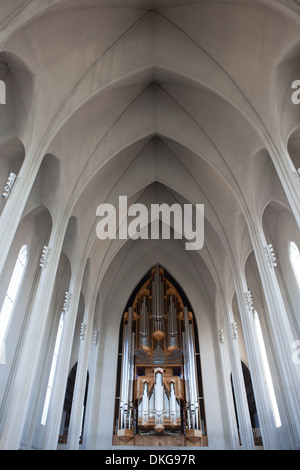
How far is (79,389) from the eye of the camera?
12.7 meters

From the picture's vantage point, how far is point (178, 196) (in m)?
16.3

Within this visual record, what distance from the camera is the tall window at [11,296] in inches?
403

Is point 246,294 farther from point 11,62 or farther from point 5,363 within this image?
point 11,62

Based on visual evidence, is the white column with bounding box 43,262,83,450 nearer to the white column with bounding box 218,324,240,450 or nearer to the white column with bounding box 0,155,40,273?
the white column with bounding box 0,155,40,273

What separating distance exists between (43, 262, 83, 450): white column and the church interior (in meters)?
0.05

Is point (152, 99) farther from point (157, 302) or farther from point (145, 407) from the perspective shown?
point (145, 407)

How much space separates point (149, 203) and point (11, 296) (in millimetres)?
8607

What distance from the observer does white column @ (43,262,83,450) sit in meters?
9.49

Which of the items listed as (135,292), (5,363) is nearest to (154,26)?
(5,363)

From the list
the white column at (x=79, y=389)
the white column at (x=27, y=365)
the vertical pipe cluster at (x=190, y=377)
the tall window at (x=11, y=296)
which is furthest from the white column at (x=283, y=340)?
the tall window at (x=11, y=296)

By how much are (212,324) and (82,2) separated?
14795 millimetres

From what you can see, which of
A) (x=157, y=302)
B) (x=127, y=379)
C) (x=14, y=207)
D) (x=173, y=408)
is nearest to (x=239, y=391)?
(x=173, y=408)

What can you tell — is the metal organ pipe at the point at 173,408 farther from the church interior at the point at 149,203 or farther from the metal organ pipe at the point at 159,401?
the metal organ pipe at the point at 159,401

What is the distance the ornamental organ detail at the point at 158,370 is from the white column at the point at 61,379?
5041mm
